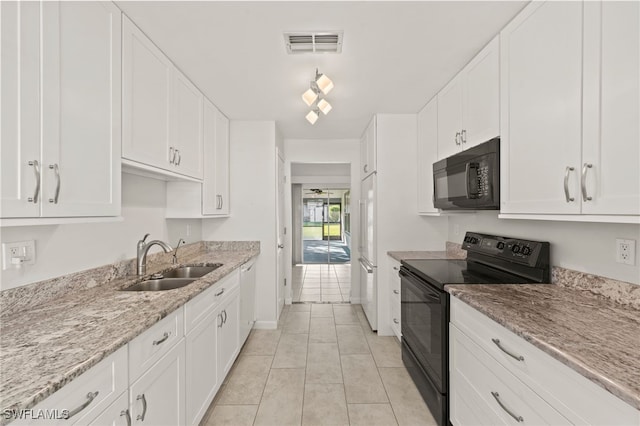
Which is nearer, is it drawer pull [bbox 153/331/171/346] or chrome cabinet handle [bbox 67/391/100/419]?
chrome cabinet handle [bbox 67/391/100/419]

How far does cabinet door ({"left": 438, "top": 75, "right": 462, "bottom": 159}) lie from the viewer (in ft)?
7.30

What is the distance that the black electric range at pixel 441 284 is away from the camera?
68.7 inches

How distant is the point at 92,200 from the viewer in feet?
4.23

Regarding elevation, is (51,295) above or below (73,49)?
below

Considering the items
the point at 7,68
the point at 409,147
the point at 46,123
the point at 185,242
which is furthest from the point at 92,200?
the point at 409,147

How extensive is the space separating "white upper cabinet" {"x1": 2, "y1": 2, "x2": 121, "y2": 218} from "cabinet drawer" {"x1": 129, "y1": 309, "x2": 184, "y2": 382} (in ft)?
1.96

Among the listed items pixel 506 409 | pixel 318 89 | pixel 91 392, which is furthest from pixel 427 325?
Answer: pixel 318 89

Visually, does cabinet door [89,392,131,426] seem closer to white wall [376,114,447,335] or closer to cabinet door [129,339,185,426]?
cabinet door [129,339,185,426]

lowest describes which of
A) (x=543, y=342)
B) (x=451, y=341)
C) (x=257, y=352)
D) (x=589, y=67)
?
(x=257, y=352)

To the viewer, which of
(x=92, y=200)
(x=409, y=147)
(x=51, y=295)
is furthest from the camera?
(x=409, y=147)

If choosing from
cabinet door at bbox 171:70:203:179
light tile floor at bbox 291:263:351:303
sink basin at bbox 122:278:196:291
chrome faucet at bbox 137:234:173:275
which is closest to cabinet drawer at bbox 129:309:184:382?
sink basin at bbox 122:278:196:291

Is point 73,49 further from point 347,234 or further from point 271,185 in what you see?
point 347,234

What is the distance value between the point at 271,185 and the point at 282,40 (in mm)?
1807

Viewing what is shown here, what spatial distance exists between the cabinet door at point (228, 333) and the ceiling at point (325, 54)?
5.93ft
